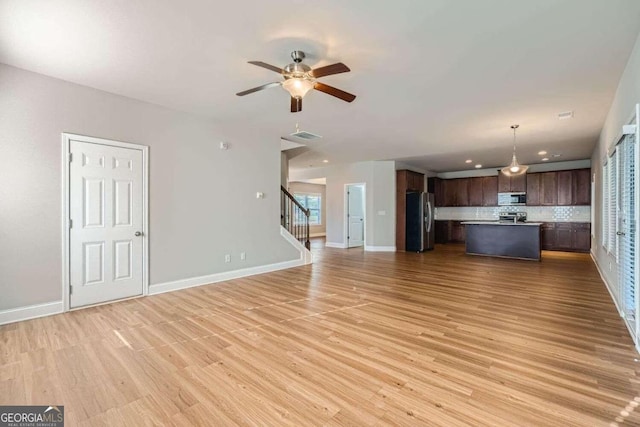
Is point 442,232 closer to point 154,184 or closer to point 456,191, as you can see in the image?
point 456,191

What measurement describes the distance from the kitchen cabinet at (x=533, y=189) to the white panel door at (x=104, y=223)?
1054 centimetres

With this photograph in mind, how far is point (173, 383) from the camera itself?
2080mm

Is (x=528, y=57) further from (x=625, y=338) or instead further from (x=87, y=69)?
(x=87, y=69)

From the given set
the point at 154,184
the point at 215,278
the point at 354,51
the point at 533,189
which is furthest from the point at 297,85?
the point at 533,189

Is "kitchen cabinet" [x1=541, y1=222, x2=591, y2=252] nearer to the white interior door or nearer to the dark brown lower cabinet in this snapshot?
the dark brown lower cabinet

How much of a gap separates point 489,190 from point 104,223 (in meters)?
10.9

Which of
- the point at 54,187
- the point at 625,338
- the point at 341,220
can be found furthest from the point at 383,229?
the point at 54,187

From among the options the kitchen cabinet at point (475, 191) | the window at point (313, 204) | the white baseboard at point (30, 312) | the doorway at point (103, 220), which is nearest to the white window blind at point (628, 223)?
the doorway at point (103, 220)

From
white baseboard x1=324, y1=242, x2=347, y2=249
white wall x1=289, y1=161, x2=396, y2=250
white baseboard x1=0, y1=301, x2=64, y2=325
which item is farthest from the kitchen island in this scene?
white baseboard x1=0, y1=301, x2=64, y2=325

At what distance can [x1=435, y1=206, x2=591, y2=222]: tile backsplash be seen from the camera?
871 centimetres

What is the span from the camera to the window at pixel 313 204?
1328 centimetres

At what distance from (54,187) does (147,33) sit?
2254 millimetres

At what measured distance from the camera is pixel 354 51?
2.86 m

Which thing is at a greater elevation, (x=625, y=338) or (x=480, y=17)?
(x=480, y=17)
